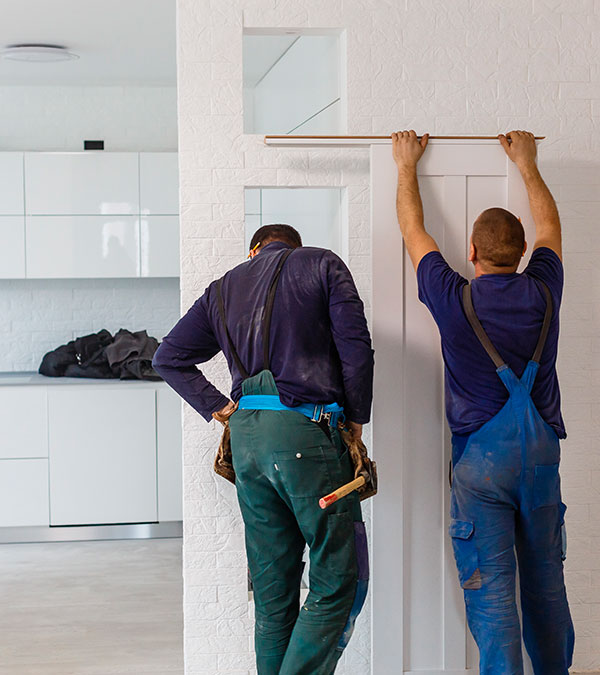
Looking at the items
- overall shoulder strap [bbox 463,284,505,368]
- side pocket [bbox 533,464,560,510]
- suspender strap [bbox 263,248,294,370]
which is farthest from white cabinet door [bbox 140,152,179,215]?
side pocket [bbox 533,464,560,510]

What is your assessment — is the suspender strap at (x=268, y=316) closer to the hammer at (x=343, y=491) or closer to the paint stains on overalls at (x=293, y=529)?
the paint stains on overalls at (x=293, y=529)

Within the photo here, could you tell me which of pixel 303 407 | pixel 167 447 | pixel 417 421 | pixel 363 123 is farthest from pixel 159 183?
pixel 303 407

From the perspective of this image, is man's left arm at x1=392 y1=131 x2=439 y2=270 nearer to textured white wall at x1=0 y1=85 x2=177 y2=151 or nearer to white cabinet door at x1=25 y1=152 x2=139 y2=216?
white cabinet door at x1=25 y1=152 x2=139 y2=216

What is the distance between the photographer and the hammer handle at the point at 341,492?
8.54ft

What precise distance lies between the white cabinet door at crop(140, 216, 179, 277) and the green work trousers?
3.36 meters

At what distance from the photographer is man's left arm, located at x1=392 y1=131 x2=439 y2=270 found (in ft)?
9.50

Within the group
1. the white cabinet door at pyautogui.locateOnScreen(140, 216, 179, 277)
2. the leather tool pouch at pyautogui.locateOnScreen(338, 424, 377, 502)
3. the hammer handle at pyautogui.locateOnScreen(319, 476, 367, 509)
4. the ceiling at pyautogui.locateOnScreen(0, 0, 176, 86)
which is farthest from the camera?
the white cabinet door at pyautogui.locateOnScreen(140, 216, 179, 277)

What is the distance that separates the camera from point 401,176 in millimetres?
3000

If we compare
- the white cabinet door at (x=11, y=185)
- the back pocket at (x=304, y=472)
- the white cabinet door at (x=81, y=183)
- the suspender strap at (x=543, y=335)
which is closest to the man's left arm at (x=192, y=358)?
the back pocket at (x=304, y=472)

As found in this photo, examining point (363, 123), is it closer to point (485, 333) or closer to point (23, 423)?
point (485, 333)

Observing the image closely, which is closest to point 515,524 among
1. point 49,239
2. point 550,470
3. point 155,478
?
point 550,470

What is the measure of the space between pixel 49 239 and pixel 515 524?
402cm

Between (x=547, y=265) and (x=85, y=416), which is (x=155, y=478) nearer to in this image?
(x=85, y=416)

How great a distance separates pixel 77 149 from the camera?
636 cm
